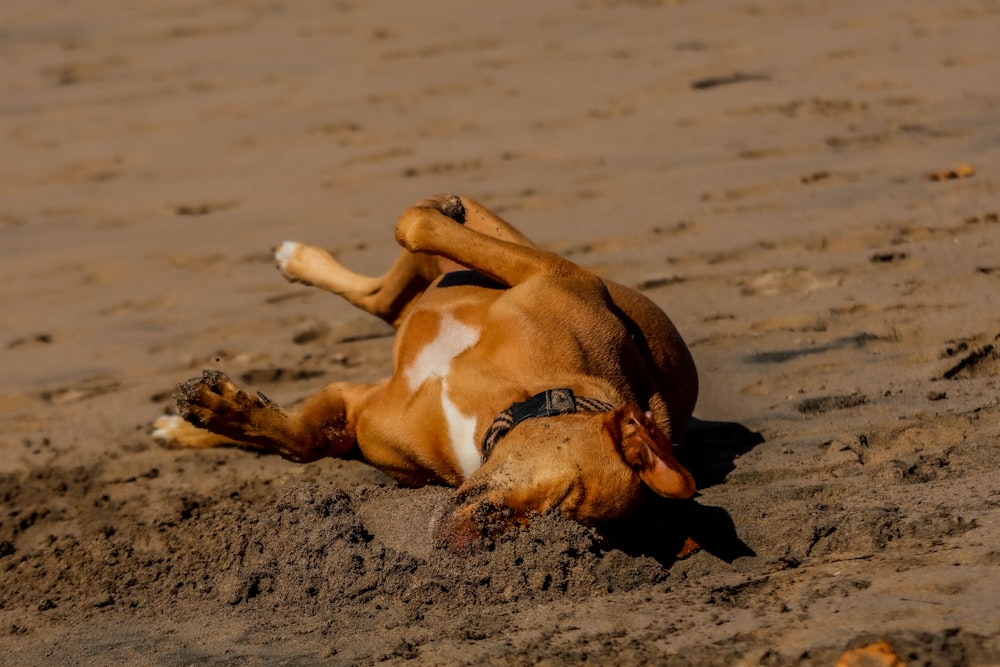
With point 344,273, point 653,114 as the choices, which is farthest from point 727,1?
point 344,273

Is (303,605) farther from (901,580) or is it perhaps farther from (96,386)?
(96,386)

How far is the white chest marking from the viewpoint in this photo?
410cm

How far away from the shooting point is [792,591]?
3.52m

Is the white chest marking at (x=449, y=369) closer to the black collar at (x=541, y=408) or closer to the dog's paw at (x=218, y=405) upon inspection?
the black collar at (x=541, y=408)

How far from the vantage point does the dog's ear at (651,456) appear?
3389mm

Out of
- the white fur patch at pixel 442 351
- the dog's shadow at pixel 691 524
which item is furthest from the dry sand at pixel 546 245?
the white fur patch at pixel 442 351

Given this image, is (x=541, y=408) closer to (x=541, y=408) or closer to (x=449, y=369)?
(x=541, y=408)

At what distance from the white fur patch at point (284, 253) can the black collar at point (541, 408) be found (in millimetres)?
2660

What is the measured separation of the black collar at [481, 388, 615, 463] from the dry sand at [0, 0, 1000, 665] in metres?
0.31

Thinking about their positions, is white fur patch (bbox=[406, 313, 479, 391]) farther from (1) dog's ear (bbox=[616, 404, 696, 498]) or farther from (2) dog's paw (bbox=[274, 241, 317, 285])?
(2) dog's paw (bbox=[274, 241, 317, 285])

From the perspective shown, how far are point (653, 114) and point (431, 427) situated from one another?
4.11 metres

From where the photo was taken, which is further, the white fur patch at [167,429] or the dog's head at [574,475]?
the white fur patch at [167,429]

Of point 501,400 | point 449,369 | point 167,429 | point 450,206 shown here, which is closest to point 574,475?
point 501,400

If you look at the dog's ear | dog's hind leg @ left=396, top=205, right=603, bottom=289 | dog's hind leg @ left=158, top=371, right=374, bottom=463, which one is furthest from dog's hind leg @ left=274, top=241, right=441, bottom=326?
the dog's ear
